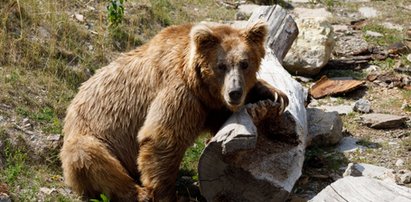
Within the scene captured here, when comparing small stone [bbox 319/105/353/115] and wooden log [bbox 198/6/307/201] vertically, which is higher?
wooden log [bbox 198/6/307/201]

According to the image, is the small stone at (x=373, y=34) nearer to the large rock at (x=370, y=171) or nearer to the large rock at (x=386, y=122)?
the large rock at (x=386, y=122)

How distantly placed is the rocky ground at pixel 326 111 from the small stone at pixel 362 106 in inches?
0.5

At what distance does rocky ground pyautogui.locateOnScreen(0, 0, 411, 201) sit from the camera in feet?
22.2

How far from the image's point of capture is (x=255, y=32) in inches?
250

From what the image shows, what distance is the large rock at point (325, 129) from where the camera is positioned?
7555 millimetres

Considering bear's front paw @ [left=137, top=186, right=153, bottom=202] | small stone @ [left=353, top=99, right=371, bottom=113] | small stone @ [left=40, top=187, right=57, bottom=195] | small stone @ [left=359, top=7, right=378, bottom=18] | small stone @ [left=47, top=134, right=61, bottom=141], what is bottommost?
small stone @ [left=359, top=7, right=378, bottom=18]

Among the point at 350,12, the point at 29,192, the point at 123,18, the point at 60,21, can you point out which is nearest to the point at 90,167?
the point at 29,192

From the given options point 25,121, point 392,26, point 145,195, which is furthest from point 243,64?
point 392,26

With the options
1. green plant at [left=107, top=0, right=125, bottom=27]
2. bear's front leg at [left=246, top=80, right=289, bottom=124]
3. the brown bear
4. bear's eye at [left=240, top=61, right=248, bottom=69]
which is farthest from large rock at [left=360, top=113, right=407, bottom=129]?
green plant at [left=107, top=0, right=125, bottom=27]

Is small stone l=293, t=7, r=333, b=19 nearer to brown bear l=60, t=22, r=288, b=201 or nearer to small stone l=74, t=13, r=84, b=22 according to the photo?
small stone l=74, t=13, r=84, b=22

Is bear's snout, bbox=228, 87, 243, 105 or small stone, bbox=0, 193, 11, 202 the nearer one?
bear's snout, bbox=228, 87, 243, 105

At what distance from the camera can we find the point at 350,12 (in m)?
12.5

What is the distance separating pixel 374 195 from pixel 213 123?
2384 millimetres

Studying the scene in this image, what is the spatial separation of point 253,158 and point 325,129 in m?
1.87
